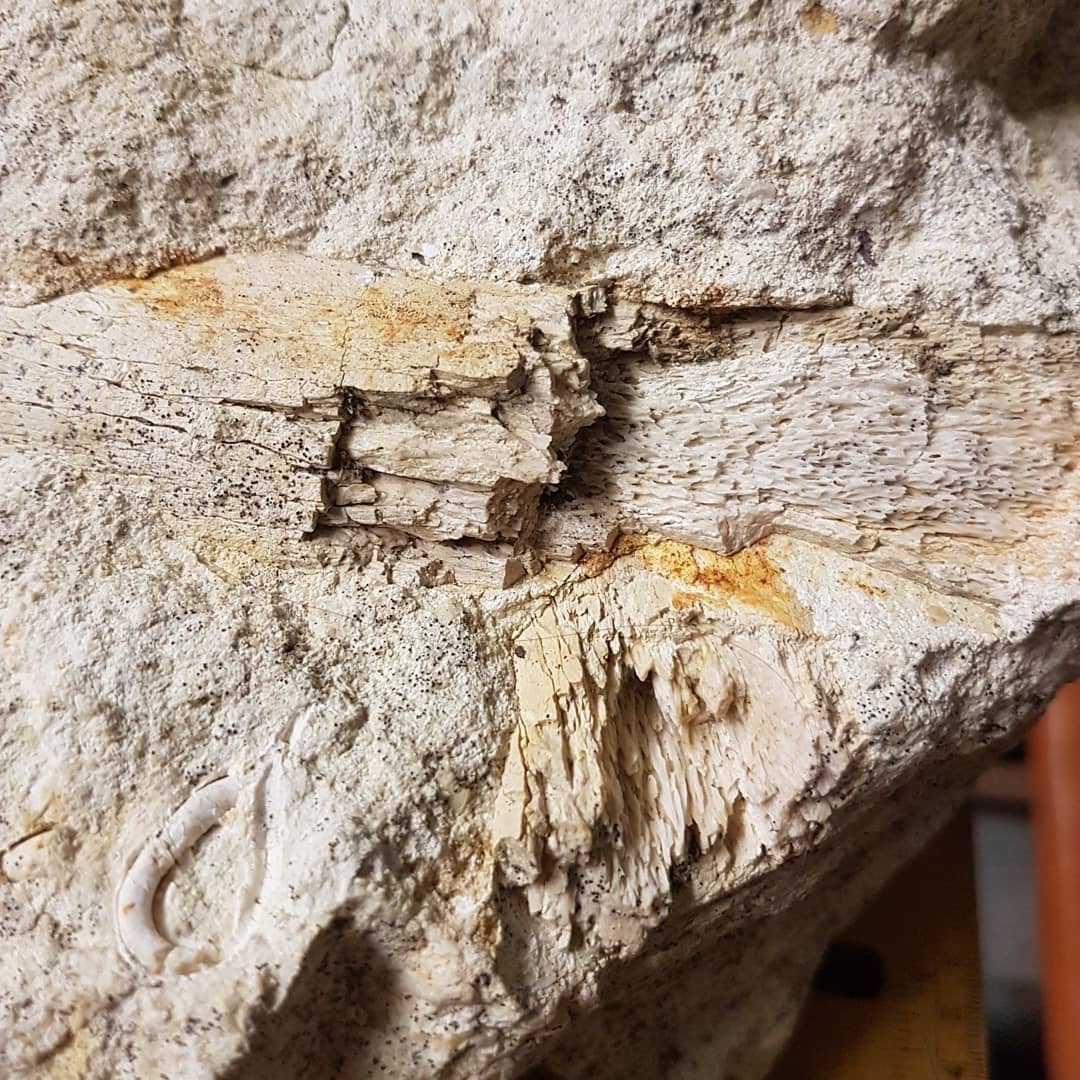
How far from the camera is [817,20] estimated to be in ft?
3.23

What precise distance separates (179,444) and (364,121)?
0.46m

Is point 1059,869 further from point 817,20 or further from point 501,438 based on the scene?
point 817,20

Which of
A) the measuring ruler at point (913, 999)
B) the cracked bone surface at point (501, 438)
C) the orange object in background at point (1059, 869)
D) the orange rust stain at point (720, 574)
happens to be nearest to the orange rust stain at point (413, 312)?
the cracked bone surface at point (501, 438)

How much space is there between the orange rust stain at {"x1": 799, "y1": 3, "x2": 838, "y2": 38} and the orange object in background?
1.46 metres

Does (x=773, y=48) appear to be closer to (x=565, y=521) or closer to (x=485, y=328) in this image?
(x=485, y=328)

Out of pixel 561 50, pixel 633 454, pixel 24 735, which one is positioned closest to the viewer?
pixel 24 735

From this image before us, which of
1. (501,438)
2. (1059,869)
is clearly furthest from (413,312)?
(1059,869)

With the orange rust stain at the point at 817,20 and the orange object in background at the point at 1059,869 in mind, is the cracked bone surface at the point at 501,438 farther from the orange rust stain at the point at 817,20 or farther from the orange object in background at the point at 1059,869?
the orange object in background at the point at 1059,869

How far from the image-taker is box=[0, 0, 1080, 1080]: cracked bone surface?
954mm

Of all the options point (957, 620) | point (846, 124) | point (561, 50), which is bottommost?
point (957, 620)

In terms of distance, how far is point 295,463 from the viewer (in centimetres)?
103

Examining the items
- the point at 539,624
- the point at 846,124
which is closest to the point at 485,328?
the point at 539,624

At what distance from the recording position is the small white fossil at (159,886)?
34.0 inches

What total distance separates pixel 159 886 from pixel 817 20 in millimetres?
1208
